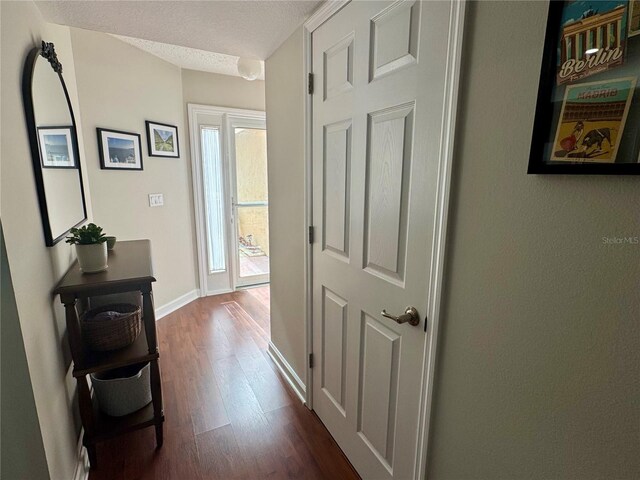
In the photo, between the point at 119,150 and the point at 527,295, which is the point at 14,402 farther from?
the point at 119,150

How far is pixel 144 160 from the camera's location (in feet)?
9.66

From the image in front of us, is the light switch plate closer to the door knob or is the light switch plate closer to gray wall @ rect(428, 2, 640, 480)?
the door knob

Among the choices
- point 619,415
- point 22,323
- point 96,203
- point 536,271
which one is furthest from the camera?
point 96,203

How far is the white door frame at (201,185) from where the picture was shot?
340 cm

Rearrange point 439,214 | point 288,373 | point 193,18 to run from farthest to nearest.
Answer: point 288,373 → point 193,18 → point 439,214

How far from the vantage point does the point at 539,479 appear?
78 cm

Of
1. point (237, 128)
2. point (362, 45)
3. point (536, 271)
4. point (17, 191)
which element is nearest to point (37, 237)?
point (17, 191)

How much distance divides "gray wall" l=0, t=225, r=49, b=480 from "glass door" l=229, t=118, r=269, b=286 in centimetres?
274

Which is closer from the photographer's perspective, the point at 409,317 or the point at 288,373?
the point at 409,317

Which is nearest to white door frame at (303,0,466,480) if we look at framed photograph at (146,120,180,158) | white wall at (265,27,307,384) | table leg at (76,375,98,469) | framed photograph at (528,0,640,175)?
framed photograph at (528,0,640,175)

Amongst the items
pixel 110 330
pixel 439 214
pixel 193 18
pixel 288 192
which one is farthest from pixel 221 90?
pixel 439 214

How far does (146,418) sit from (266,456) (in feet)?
2.14

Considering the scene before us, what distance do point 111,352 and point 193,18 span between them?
167 centimetres

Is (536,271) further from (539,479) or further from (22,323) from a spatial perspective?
(22,323)
